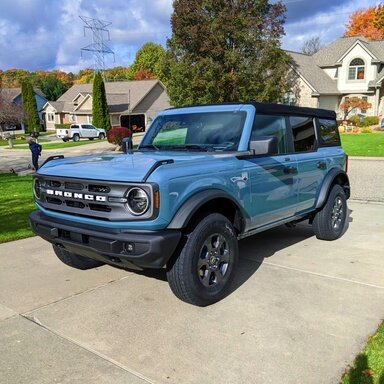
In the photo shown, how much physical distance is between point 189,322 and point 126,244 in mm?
884

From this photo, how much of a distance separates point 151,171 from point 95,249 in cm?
85

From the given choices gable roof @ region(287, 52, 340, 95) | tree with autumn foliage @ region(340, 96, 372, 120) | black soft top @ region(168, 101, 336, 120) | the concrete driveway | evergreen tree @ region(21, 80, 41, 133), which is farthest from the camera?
evergreen tree @ region(21, 80, 41, 133)

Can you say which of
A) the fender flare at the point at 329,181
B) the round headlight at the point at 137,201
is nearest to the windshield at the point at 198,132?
the round headlight at the point at 137,201

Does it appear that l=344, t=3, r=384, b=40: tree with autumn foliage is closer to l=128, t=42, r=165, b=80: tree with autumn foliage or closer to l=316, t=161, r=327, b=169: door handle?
l=128, t=42, r=165, b=80: tree with autumn foliage

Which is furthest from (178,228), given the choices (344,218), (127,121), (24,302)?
(127,121)

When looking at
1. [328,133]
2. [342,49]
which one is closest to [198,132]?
[328,133]

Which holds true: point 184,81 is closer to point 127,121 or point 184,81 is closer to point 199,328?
point 127,121

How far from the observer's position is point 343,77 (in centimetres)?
4066

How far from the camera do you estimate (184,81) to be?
104 ft

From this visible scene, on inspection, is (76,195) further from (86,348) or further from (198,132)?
(198,132)

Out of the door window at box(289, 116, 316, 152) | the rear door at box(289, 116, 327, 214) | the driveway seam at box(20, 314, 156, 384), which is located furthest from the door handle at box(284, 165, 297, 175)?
the driveway seam at box(20, 314, 156, 384)

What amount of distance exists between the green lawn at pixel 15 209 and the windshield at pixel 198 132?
2.64 meters

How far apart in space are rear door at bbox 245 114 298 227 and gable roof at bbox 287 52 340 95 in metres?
35.6

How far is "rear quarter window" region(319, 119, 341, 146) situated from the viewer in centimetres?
608
